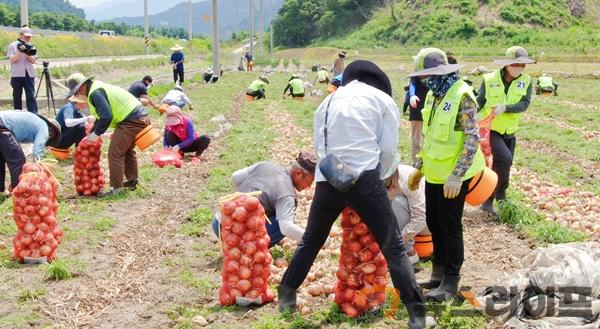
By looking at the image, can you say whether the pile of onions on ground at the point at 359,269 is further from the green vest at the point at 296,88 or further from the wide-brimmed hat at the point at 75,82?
the green vest at the point at 296,88

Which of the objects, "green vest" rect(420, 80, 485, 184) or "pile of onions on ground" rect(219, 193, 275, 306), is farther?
"pile of onions on ground" rect(219, 193, 275, 306)

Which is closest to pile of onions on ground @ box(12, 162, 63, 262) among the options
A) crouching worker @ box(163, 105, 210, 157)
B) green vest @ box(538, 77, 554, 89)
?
crouching worker @ box(163, 105, 210, 157)

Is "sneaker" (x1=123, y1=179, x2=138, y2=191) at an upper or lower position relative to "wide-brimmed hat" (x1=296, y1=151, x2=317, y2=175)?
lower

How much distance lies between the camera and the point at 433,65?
15.1ft

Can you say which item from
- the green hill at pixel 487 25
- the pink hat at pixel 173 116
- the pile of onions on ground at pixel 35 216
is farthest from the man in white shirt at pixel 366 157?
the green hill at pixel 487 25

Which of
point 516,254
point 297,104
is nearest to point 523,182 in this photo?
point 516,254

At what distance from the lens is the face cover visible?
21.9ft

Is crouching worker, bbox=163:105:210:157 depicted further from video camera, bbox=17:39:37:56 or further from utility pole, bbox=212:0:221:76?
utility pole, bbox=212:0:221:76

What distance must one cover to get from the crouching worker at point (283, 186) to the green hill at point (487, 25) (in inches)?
1902

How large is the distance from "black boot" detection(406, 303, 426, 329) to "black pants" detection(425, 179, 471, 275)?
658 millimetres

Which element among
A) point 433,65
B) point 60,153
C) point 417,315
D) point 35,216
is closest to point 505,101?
point 433,65

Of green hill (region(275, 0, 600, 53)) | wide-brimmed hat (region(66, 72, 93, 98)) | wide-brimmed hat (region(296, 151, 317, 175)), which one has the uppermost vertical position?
green hill (region(275, 0, 600, 53))

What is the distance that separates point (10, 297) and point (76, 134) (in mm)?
5461

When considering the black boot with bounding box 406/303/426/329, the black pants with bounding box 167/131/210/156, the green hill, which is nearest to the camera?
the black boot with bounding box 406/303/426/329
